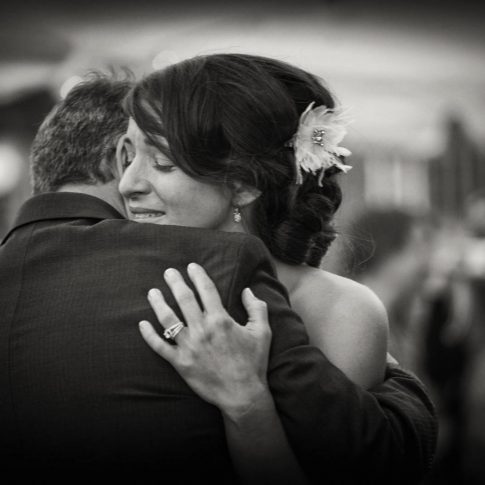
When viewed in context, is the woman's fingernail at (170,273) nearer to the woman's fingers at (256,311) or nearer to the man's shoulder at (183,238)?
the man's shoulder at (183,238)

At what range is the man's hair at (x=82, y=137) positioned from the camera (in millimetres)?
2418

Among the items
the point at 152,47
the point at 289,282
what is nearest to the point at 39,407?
the point at 289,282

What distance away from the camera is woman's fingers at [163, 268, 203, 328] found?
1.79 metres

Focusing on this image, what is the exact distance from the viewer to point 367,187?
7648 mm

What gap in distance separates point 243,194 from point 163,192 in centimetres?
24

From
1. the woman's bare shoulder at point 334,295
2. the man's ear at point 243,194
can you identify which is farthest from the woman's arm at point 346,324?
the man's ear at point 243,194

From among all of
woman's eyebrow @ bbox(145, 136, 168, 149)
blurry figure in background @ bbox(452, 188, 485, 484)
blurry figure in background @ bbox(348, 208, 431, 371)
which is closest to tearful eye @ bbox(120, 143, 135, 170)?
woman's eyebrow @ bbox(145, 136, 168, 149)

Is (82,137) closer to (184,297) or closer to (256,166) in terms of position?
(256,166)

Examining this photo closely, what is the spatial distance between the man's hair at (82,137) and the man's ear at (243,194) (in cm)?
40

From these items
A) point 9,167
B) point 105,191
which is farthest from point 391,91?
point 105,191

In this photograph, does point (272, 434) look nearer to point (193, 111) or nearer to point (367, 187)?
point (193, 111)

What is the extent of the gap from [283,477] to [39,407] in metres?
0.55

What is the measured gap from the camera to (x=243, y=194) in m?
2.22

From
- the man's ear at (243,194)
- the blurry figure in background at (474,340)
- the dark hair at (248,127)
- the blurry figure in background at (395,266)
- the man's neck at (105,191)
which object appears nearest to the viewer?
the dark hair at (248,127)
